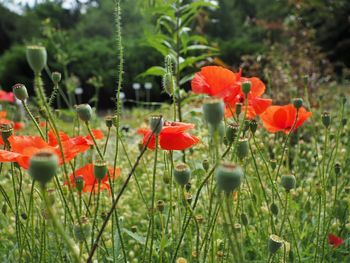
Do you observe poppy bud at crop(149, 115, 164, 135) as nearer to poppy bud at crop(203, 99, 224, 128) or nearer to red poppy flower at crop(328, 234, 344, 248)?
poppy bud at crop(203, 99, 224, 128)

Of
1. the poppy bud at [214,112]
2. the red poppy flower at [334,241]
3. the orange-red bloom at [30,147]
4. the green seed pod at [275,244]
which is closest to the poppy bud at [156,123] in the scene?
the poppy bud at [214,112]

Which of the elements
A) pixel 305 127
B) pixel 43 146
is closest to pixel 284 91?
pixel 305 127

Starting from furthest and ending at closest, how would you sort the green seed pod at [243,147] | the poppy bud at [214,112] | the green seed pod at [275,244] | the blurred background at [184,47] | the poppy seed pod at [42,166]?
the blurred background at [184,47], the green seed pod at [243,147], the green seed pod at [275,244], the poppy bud at [214,112], the poppy seed pod at [42,166]

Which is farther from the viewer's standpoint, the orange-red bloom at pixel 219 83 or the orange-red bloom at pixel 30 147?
the orange-red bloom at pixel 219 83

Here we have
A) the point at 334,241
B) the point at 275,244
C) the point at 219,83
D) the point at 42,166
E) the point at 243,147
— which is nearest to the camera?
the point at 42,166

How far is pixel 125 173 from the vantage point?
2.74m

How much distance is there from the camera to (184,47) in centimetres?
265

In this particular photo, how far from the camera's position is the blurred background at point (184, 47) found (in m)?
2.78

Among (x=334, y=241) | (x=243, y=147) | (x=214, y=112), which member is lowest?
(x=334, y=241)

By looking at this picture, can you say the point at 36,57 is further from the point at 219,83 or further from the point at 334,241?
the point at 334,241

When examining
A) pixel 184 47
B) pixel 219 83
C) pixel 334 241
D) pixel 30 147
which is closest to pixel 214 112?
pixel 30 147

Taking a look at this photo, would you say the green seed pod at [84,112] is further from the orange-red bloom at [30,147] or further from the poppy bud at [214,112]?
the poppy bud at [214,112]

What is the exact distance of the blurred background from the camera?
278 centimetres

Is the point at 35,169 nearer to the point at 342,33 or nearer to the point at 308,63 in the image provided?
the point at 308,63
